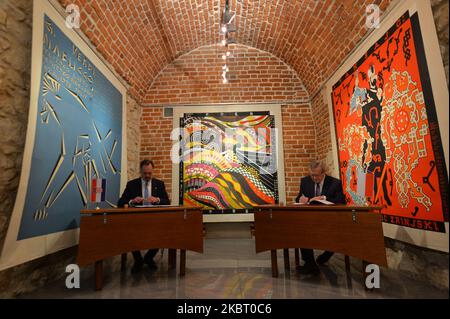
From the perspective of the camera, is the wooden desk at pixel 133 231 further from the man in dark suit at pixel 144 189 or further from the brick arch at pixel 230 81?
the brick arch at pixel 230 81

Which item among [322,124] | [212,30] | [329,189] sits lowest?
[329,189]

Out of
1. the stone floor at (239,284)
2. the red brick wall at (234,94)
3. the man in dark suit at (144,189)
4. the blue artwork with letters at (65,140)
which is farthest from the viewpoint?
the red brick wall at (234,94)

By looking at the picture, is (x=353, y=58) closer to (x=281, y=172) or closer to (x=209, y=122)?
(x=281, y=172)

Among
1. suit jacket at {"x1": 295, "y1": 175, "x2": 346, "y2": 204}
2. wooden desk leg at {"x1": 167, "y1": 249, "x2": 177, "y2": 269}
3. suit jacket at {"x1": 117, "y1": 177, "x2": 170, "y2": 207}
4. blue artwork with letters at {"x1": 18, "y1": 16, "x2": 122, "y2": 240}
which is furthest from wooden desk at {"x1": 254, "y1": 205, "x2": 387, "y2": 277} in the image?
blue artwork with letters at {"x1": 18, "y1": 16, "x2": 122, "y2": 240}

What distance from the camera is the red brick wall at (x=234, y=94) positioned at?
494cm

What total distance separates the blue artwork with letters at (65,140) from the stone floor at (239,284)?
27.1 inches

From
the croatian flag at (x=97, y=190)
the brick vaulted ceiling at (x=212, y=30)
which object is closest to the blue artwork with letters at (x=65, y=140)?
the croatian flag at (x=97, y=190)

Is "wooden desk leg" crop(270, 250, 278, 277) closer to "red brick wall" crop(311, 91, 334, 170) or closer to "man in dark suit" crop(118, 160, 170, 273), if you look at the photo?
"man in dark suit" crop(118, 160, 170, 273)

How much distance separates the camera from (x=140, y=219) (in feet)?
7.54

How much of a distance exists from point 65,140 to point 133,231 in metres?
1.24

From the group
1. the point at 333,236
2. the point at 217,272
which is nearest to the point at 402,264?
the point at 333,236

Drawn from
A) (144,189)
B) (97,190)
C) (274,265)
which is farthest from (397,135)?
(97,190)

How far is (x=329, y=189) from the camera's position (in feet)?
9.52

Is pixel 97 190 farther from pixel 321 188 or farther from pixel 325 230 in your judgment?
pixel 321 188
